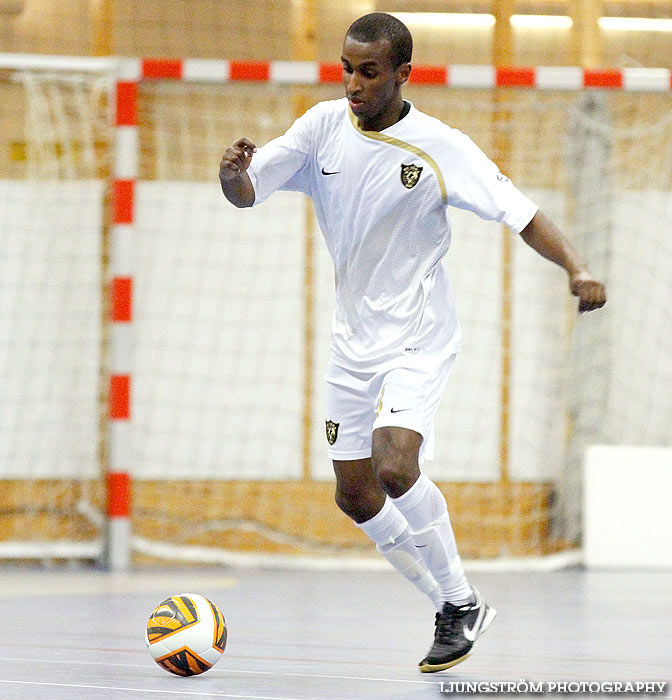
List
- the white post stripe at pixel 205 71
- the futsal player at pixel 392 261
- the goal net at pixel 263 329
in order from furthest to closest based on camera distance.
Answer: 1. the goal net at pixel 263 329
2. the white post stripe at pixel 205 71
3. the futsal player at pixel 392 261

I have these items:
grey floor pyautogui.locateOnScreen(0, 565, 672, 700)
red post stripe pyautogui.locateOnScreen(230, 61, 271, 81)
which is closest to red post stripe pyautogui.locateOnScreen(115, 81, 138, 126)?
red post stripe pyautogui.locateOnScreen(230, 61, 271, 81)

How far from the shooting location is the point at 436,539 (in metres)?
4.00

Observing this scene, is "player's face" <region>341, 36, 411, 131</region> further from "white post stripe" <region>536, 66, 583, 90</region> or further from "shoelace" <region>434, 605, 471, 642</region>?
"white post stripe" <region>536, 66, 583, 90</region>

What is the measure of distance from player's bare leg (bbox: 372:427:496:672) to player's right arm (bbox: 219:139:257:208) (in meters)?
0.88

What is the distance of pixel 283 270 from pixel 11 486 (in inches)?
80.9

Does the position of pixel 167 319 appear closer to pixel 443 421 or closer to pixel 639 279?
pixel 443 421

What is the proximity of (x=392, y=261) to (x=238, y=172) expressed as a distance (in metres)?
0.55

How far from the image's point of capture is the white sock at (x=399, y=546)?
166 inches

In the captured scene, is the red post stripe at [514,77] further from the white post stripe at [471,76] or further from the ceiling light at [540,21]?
the ceiling light at [540,21]

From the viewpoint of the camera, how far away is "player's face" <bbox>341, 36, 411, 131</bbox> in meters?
3.84

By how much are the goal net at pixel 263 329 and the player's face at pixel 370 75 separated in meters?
3.75

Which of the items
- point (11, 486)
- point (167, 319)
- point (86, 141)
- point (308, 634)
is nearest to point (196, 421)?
point (167, 319)

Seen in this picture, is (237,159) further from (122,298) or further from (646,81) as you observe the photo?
(646,81)

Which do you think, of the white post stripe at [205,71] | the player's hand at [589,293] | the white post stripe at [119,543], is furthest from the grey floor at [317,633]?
the white post stripe at [205,71]
